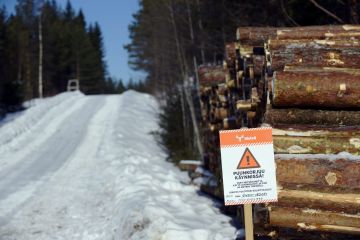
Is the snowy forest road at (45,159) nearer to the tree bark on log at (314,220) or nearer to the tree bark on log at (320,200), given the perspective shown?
the tree bark on log at (314,220)

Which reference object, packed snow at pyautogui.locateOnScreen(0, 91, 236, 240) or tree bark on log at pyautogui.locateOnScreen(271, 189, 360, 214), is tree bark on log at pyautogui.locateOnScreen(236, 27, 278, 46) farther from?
tree bark on log at pyautogui.locateOnScreen(271, 189, 360, 214)

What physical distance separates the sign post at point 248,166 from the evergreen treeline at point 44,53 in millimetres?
35224

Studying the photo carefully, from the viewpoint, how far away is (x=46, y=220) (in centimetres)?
962

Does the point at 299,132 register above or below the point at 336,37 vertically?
below

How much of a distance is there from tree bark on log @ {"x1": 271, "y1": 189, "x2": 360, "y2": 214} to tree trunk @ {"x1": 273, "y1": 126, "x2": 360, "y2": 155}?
0.45m

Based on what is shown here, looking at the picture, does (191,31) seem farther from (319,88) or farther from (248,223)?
(248,223)

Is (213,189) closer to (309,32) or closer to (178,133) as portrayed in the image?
(309,32)

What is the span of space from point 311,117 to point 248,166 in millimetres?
1124

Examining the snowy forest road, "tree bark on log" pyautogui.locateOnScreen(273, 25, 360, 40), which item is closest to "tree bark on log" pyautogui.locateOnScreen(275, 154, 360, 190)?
"tree bark on log" pyautogui.locateOnScreen(273, 25, 360, 40)

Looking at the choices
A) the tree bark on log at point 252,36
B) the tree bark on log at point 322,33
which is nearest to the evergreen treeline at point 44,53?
the tree bark on log at point 252,36

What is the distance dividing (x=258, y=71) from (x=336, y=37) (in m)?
1.30

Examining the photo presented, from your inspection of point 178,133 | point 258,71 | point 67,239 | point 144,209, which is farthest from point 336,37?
point 178,133

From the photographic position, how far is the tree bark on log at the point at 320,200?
5320mm

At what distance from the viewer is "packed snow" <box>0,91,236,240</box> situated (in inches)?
336
